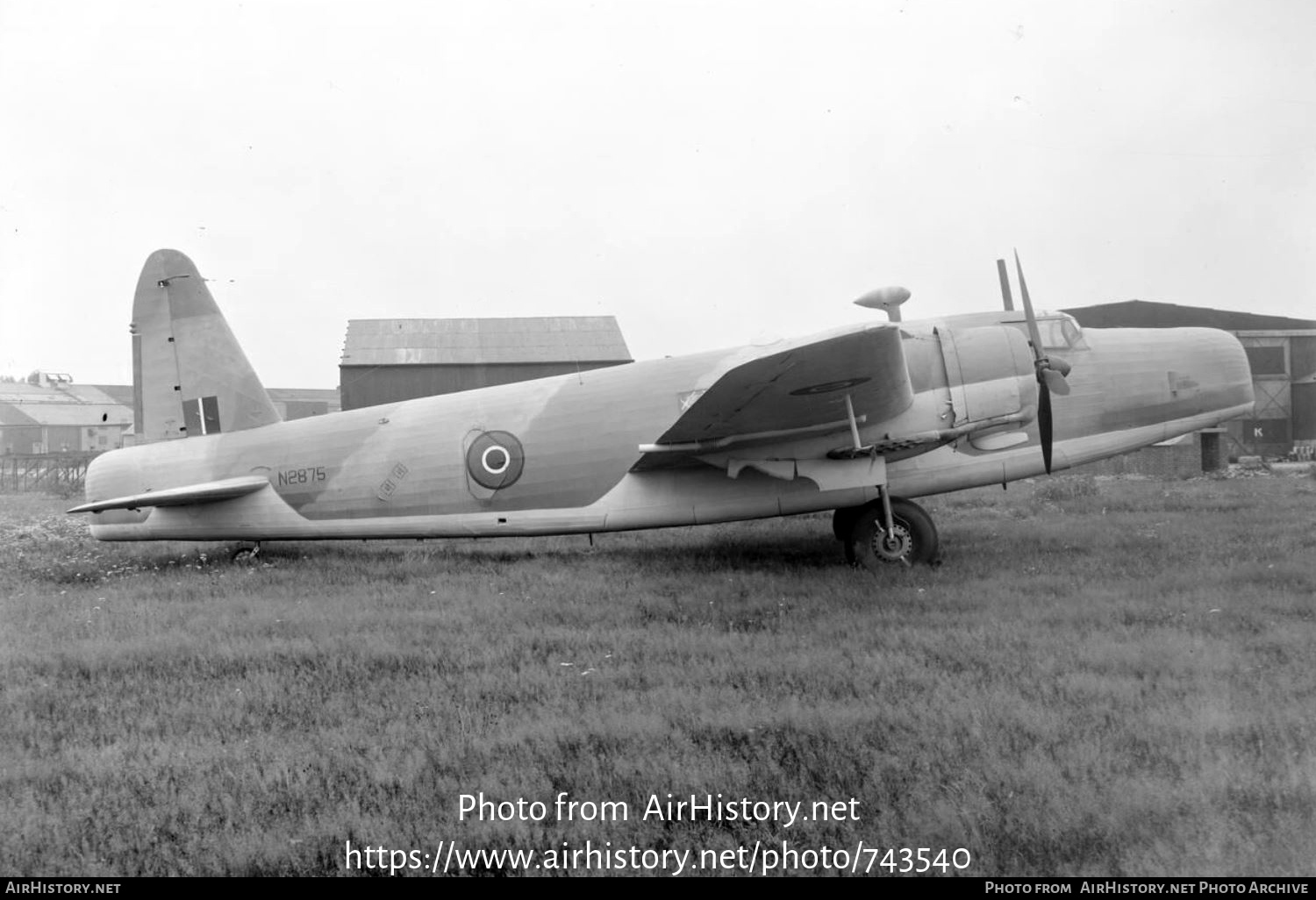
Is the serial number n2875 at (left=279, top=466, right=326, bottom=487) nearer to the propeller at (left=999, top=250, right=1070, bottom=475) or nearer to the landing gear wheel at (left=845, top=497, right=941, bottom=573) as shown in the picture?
the landing gear wheel at (left=845, top=497, right=941, bottom=573)

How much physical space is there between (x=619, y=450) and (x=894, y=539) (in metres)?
3.09

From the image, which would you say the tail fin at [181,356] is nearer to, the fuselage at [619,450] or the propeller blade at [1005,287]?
the fuselage at [619,450]

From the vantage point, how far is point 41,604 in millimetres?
7770

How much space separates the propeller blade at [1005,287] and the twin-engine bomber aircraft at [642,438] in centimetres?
2

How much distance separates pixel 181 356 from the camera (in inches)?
394

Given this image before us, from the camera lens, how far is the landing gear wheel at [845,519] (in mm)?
9312

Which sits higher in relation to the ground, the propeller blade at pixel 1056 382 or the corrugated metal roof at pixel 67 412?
the corrugated metal roof at pixel 67 412

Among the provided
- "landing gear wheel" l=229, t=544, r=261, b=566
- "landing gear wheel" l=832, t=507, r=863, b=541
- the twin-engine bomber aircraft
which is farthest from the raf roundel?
"landing gear wheel" l=832, t=507, r=863, b=541

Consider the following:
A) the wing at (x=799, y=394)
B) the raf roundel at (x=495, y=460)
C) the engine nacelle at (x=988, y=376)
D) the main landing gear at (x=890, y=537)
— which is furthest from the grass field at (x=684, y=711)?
the engine nacelle at (x=988, y=376)

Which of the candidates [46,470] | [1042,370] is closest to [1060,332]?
[1042,370]

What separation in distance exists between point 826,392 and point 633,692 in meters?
3.88

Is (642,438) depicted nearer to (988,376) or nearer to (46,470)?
(988,376)

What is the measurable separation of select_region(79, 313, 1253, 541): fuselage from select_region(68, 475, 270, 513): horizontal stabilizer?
105 millimetres

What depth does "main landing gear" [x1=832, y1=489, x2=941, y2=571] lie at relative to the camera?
8414 millimetres
